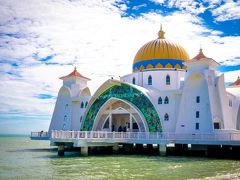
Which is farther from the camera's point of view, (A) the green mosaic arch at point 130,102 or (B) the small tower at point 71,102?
(B) the small tower at point 71,102

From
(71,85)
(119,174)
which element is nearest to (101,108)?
(71,85)

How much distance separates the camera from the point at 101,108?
32.8m

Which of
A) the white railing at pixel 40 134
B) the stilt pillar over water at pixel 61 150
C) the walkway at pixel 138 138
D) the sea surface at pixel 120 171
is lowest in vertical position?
the sea surface at pixel 120 171

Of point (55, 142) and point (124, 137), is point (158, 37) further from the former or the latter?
point (55, 142)

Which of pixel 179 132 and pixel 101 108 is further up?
pixel 101 108

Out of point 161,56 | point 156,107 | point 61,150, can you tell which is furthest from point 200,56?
point 61,150

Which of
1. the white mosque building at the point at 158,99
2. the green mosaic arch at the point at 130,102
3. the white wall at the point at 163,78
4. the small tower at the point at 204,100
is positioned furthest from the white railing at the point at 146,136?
the white wall at the point at 163,78

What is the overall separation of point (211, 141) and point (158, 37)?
1623 centimetres

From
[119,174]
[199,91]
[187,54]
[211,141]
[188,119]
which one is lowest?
[119,174]

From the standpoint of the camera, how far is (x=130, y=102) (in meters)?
30.8

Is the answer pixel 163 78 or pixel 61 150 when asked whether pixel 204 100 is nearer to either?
pixel 163 78

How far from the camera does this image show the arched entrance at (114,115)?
103ft

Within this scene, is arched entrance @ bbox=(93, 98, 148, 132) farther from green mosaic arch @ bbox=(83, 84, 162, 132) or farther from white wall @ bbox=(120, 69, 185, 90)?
white wall @ bbox=(120, 69, 185, 90)

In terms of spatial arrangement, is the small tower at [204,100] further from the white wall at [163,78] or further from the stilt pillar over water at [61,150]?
the stilt pillar over water at [61,150]
